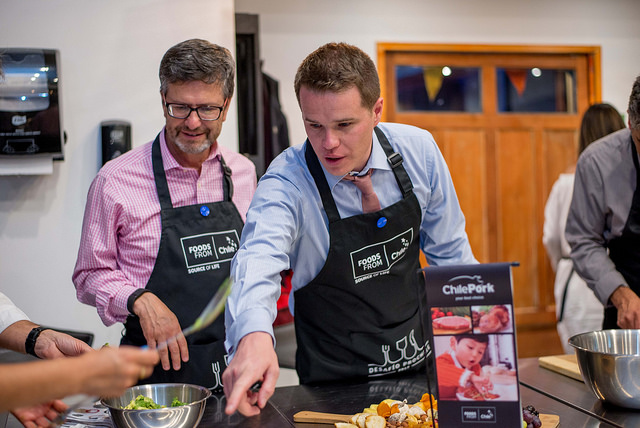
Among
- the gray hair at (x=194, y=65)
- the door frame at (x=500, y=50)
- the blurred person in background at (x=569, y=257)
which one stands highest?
the door frame at (x=500, y=50)

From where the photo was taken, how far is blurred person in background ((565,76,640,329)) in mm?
2279

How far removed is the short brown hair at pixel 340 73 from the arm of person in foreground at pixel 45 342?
905 millimetres

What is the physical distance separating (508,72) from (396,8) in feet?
3.52

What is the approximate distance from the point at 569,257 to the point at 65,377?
128 inches

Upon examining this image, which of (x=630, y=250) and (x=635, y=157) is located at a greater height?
(x=635, y=157)

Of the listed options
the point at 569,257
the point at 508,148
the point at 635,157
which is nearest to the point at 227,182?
the point at 635,157

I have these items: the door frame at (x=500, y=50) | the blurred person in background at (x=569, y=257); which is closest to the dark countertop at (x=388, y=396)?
the blurred person in background at (x=569, y=257)

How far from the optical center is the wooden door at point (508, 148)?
5133 millimetres

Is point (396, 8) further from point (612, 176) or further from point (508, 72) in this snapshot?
point (612, 176)

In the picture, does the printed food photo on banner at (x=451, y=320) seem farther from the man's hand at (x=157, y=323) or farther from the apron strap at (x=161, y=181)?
the apron strap at (x=161, y=181)

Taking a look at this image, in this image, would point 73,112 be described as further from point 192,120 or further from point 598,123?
point 598,123

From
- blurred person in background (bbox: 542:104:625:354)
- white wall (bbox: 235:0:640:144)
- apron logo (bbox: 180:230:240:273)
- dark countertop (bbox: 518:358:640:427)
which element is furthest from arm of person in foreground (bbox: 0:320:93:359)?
white wall (bbox: 235:0:640:144)

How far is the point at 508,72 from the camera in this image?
17.3ft

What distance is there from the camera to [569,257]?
11.9 feet
